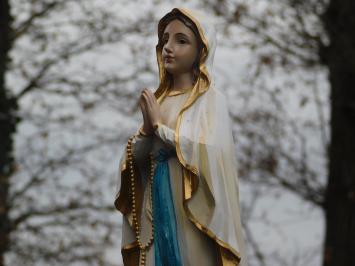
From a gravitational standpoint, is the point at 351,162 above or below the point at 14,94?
below

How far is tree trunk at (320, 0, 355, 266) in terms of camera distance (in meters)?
17.4

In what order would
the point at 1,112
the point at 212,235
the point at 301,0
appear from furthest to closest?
the point at 1,112, the point at 301,0, the point at 212,235

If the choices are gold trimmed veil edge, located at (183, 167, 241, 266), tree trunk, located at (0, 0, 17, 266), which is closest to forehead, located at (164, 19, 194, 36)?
gold trimmed veil edge, located at (183, 167, 241, 266)

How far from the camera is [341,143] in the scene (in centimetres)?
1770

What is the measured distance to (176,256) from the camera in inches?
326

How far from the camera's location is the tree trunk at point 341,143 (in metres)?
17.4

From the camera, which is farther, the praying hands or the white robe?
the praying hands

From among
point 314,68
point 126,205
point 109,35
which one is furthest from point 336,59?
point 126,205

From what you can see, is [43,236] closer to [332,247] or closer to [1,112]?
[1,112]

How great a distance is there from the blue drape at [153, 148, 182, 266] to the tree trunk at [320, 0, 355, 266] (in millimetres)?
9186

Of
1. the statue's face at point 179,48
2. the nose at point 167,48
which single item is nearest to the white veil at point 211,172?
the statue's face at point 179,48

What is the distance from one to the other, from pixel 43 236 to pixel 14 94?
7.99ft

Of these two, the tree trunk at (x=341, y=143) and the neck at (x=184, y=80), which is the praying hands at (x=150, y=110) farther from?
the tree trunk at (x=341, y=143)

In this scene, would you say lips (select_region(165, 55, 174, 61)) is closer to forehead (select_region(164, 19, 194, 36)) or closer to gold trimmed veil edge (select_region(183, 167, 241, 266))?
forehead (select_region(164, 19, 194, 36))
